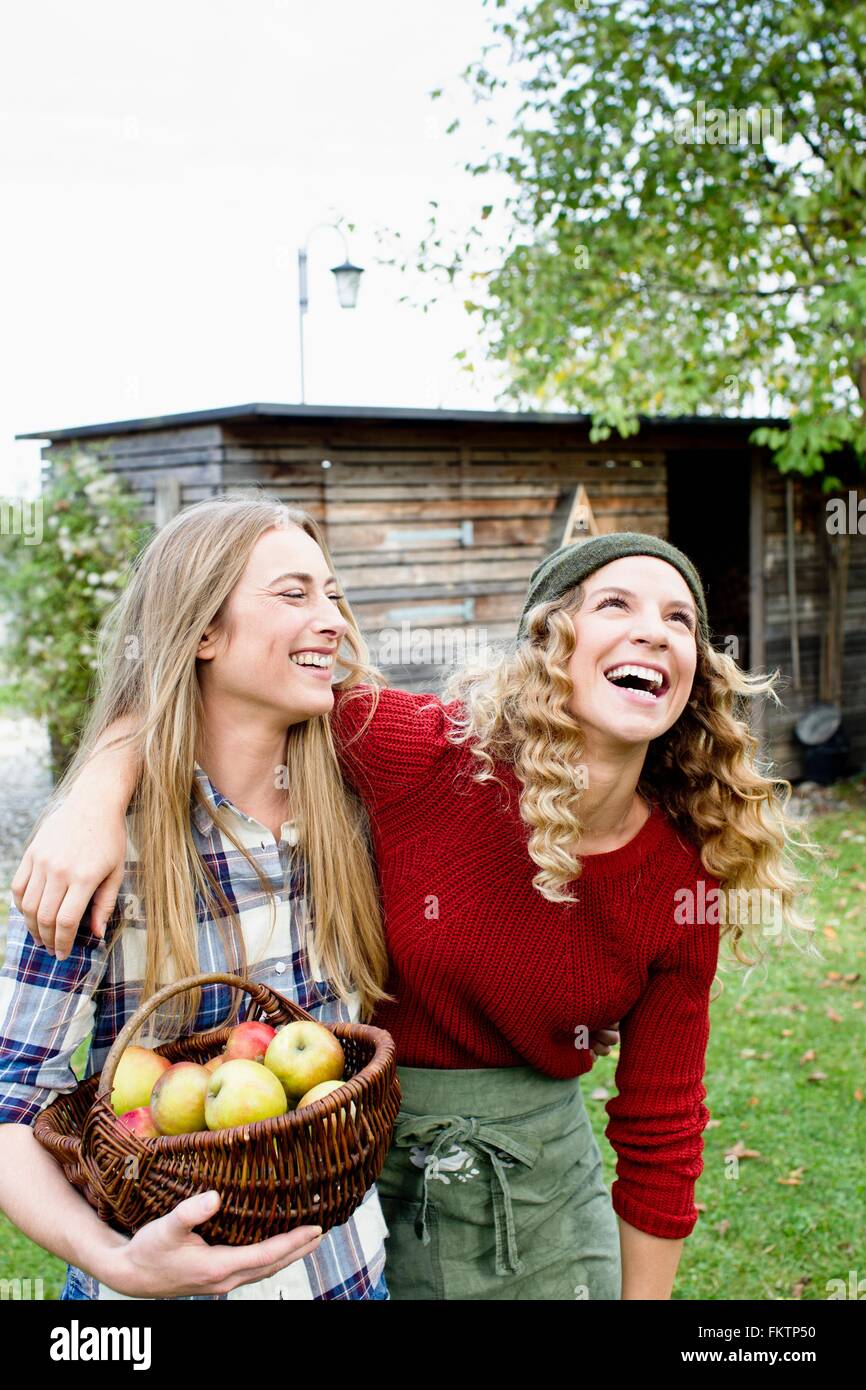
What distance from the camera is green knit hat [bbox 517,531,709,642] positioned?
94.2 inches

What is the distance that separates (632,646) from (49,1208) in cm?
140

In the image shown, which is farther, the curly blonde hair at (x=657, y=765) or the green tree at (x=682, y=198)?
the green tree at (x=682, y=198)

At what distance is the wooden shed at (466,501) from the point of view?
899 cm

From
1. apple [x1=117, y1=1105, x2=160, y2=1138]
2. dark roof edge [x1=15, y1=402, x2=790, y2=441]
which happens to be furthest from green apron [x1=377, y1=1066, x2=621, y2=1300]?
dark roof edge [x1=15, y1=402, x2=790, y2=441]

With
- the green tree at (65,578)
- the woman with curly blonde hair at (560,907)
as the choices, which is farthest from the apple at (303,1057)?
the green tree at (65,578)

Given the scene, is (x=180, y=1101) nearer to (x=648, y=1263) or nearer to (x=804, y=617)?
(x=648, y=1263)

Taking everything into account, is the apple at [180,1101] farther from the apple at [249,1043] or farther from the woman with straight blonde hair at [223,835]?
the woman with straight blonde hair at [223,835]

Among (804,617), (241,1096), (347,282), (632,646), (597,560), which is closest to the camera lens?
(241,1096)

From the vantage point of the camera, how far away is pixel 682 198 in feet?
35.2

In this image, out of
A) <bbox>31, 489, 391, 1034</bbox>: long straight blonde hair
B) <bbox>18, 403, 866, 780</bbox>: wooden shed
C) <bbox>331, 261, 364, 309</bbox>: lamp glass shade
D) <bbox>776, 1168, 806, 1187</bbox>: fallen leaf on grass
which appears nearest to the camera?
<bbox>31, 489, 391, 1034</bbox>: long straight blonde hair

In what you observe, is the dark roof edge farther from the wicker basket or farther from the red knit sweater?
the wicker basket

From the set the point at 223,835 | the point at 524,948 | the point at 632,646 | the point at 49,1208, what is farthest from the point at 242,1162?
the point at 632,646

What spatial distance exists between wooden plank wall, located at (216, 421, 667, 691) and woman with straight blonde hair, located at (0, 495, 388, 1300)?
6538 mm

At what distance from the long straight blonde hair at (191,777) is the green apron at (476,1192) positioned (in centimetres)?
28
